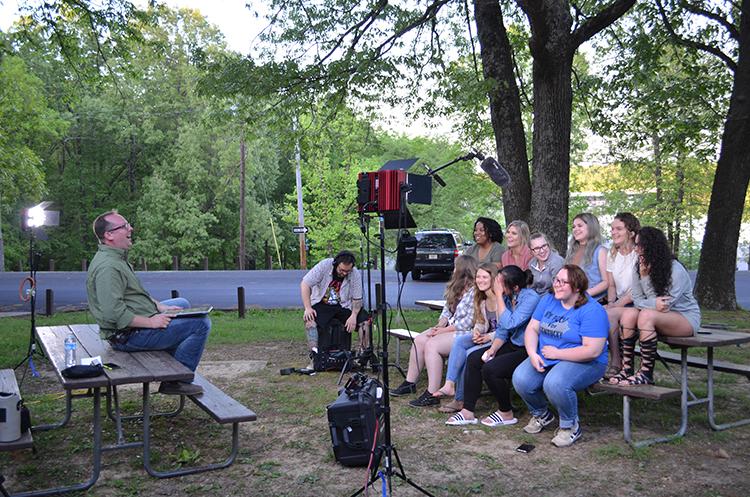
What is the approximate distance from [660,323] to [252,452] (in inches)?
123

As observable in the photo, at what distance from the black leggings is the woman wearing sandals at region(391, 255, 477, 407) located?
49cm

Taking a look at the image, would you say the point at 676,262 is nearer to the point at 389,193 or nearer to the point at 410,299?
the point at 389,193

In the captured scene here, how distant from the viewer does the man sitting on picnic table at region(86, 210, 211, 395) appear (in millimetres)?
4863

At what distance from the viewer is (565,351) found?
502 centimetres

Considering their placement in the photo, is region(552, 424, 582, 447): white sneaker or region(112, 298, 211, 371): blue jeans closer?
region(552, 424, 582, 447): white sneaker

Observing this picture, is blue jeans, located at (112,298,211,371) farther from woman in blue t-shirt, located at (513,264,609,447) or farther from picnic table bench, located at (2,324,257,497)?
woman in blue t-shirt, located at (513,264,609,447)

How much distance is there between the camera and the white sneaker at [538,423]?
5277mm

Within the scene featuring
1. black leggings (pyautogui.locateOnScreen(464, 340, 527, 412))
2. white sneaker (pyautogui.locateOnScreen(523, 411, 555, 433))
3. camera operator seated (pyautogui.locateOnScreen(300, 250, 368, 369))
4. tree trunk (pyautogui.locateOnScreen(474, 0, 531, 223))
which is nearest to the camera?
white sneaker (pyautogui.locateOnScreen(523, 411, 555, 433))

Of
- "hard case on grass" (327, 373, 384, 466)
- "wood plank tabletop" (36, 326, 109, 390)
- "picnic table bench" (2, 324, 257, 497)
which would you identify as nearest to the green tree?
"wood plank tabletop" (36, 326, 109, 390)

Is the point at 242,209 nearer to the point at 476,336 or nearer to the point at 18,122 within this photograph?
the point at 18,122

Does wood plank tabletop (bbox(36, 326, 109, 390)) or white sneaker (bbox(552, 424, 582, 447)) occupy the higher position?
wood plank tabletop (bbox(36, 326, 109, 390))

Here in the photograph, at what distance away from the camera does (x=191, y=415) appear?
19.7ft

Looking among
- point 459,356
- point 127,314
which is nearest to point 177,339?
point 127,314

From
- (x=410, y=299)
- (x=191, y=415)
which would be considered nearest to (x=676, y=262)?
(x=191, y=415)
